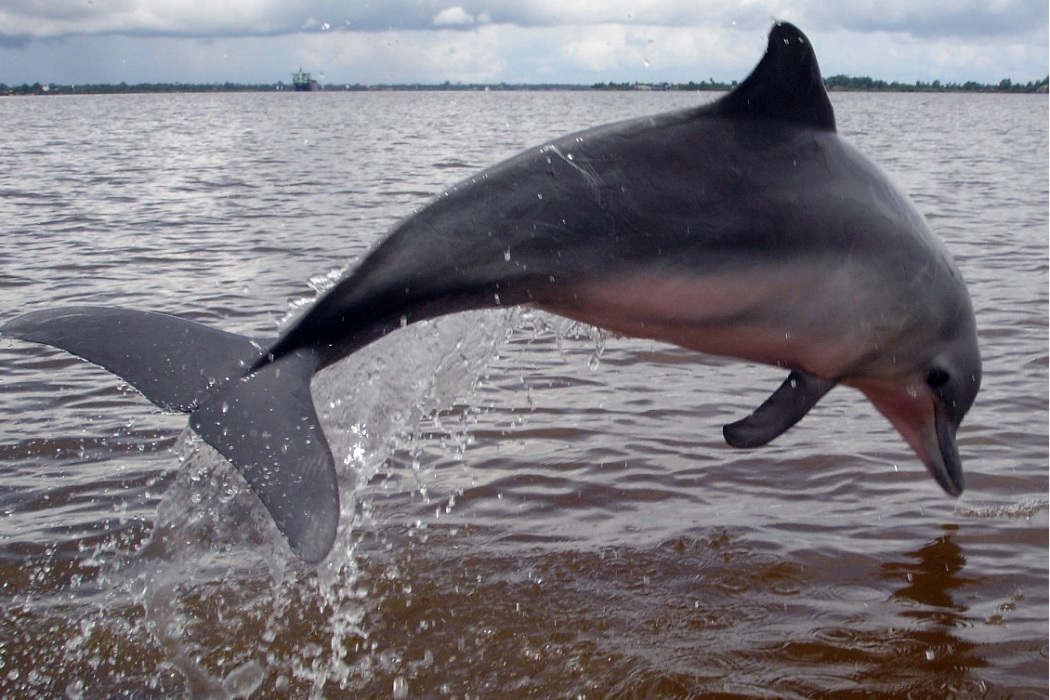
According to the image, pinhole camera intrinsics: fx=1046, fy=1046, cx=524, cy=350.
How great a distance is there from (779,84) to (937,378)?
1.85m

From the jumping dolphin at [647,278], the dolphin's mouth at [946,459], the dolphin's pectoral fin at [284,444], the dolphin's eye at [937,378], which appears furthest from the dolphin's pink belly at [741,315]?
the dolphin's pectoral fin at [284,444]

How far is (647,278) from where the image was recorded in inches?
172

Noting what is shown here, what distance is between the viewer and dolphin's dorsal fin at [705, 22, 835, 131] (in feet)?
15.2

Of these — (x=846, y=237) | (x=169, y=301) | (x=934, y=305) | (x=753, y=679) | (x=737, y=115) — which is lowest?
(x=753, y=679)

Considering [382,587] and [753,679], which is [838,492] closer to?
[753,679]

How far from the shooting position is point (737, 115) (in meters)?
4.67

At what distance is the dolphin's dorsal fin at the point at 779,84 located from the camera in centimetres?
462

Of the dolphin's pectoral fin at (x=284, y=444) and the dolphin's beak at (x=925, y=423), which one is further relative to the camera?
the dolphin's beak at (x=925, y=423)

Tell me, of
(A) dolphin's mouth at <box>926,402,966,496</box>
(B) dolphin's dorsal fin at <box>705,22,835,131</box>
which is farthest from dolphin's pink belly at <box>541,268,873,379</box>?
(A) dolphin's mouth at <box>926,402,966,496</box>

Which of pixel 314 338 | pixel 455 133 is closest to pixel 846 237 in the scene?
pixel 314 338

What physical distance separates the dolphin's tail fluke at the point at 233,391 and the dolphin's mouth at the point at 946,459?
11.7 feet

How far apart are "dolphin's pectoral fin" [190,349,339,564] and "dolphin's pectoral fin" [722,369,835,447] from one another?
2.17 m

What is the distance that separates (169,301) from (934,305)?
9.55 m

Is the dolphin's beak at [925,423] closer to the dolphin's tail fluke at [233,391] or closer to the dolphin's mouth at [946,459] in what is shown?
the dolphin's mouth at [946,459]
